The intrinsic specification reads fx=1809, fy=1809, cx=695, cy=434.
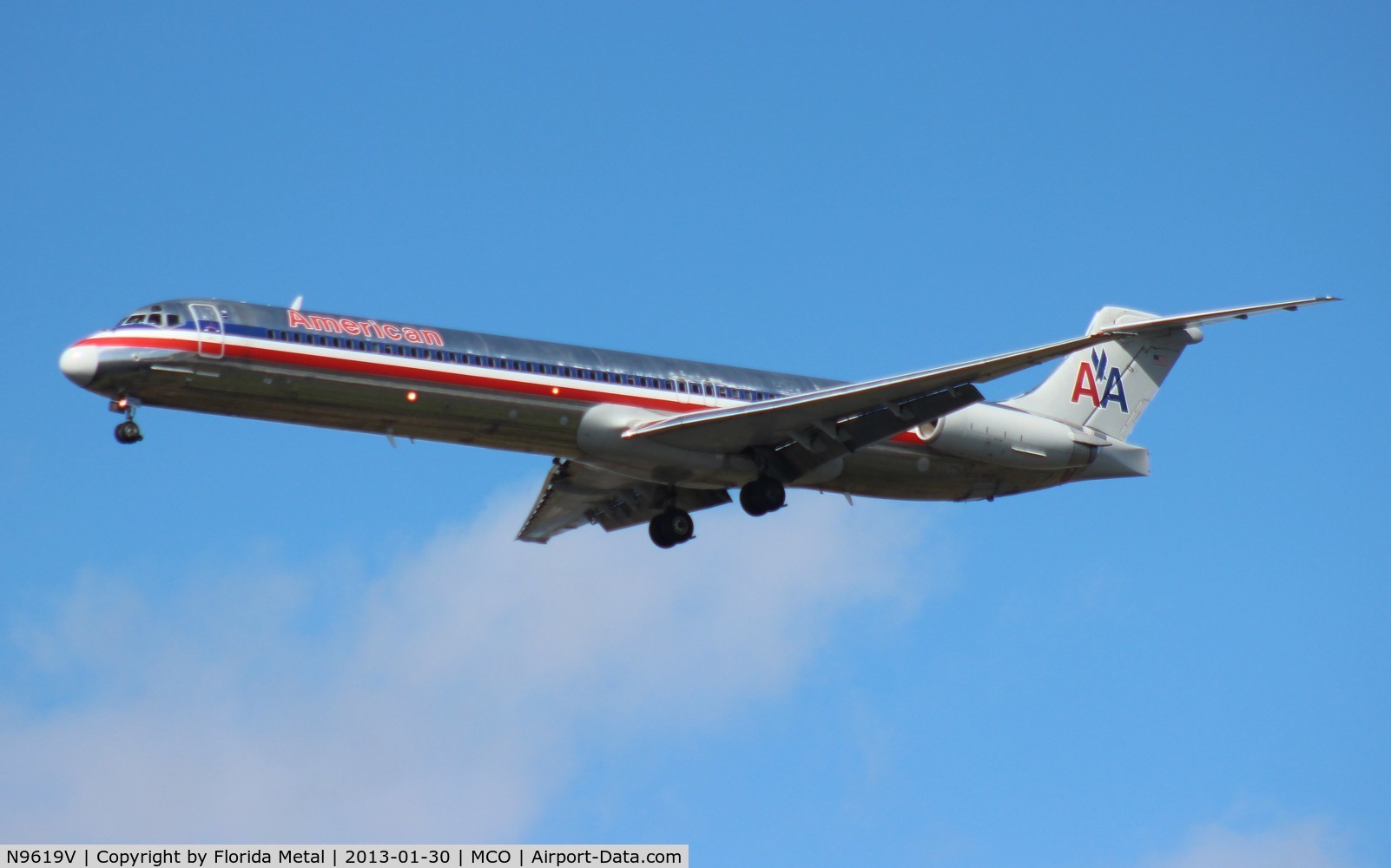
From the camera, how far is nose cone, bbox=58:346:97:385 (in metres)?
28.2

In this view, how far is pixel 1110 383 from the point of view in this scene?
37469mm

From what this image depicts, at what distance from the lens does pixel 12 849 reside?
23.2 meters

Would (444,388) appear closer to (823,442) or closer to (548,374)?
(548,374)

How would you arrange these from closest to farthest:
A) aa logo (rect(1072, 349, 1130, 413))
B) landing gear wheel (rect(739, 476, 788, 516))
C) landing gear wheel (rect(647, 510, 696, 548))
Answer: landing gear wheel (rect(739, 476, 788, 516)), landing gear wheel (rect(647, 510, 696, 548)), aa logo (rect(1072, 349, 1130, 413))

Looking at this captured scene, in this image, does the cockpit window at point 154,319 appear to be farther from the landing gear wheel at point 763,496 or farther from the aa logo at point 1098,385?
the aa logo at point 1098,385

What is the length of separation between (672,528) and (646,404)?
4244 millimetres

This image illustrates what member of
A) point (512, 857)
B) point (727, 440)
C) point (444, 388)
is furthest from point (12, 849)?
point (727, 440)

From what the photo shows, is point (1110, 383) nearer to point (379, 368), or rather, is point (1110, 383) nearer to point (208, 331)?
point (379, 368)

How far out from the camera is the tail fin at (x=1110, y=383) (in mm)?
36969

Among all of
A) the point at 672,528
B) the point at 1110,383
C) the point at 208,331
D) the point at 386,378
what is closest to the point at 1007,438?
the point at 1110,383

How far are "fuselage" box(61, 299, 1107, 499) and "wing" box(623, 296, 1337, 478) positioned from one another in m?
0.61

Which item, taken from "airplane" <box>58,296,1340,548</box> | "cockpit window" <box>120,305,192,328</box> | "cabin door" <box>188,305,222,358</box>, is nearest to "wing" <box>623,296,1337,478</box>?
"airplane" <box>58,296,1340,548</box>

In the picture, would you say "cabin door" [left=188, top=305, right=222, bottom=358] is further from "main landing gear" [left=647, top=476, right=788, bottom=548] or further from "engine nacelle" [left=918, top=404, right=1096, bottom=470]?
"engine nacelle" [left=918, top=404, right=1096, bottom=470]

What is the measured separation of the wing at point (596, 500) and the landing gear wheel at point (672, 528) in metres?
0.23
